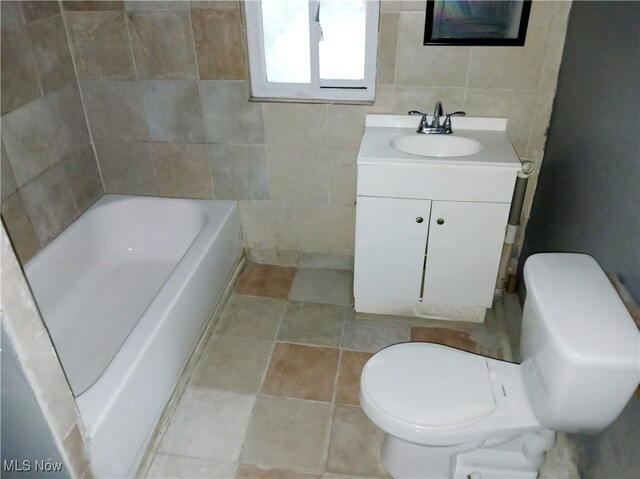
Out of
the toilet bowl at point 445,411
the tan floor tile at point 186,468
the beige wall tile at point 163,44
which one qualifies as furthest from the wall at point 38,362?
the beige wall tile at point 163,44

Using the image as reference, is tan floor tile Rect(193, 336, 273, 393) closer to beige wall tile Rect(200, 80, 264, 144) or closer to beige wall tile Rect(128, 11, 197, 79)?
beige wall tile Rect(200, 80, 264, 144)

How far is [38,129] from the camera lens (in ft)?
6.78

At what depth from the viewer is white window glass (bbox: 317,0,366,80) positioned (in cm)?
214

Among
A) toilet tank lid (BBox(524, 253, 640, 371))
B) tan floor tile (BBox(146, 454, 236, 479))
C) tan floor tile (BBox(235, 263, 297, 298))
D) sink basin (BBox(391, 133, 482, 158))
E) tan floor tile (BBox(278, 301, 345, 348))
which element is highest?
sink basin (BBox(391, 133, 482, 158))

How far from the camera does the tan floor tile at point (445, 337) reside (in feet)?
7.14

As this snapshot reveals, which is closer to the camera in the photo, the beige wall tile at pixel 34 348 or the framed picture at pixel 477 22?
the beige wall tile at pixel 34 348

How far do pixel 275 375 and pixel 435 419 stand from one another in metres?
0.82

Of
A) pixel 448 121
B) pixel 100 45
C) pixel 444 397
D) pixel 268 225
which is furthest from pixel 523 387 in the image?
pixel 100 45

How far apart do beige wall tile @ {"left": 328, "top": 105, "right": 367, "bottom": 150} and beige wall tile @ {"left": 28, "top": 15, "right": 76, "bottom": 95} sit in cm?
118

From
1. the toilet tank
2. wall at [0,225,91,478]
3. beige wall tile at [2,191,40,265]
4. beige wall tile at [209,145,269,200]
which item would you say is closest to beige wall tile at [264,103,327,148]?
beige wall tile at [209,145,269,200]

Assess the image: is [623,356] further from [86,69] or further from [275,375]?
[86,69]

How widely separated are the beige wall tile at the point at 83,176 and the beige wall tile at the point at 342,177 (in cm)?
117

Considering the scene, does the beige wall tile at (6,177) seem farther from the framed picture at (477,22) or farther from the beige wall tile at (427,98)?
the framed picture at (477,22)

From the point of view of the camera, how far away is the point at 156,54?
7.31 ft
